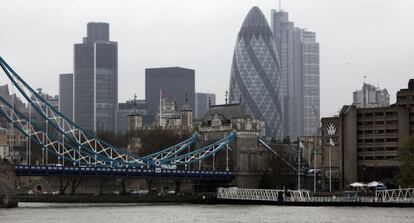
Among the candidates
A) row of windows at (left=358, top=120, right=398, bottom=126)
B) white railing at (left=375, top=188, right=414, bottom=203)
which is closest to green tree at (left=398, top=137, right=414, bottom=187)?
white railing at (left=375, top=188, right=414, bottom=203)

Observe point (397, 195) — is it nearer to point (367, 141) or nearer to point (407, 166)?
point (407, 166)

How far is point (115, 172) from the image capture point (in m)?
156

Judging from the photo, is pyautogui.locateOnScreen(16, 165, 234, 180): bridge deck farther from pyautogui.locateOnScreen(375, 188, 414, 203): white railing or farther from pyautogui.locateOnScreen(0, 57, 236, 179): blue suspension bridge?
pyautogui.locateOnScreen(375, 188, 414, 203): white railing

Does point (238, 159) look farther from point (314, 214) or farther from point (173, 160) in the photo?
point (314, 214)

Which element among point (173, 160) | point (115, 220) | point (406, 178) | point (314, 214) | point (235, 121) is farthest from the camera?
point (235, 121)

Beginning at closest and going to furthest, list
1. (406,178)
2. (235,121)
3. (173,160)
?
(406,178) < (173,160) < (235,121)

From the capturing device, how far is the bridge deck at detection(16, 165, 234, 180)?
146000mm

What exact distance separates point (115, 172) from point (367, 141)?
157ft

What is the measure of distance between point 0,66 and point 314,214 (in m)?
46.4

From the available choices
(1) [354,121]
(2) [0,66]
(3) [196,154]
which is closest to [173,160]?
(3) [196,154]

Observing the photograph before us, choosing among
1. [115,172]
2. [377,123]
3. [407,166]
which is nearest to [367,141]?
[377,123]

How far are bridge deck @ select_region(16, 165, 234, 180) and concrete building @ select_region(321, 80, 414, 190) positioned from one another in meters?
17.8

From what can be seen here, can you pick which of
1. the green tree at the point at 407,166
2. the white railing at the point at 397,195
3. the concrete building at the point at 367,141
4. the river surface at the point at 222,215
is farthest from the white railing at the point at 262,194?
the concrete building at the point at 367,141

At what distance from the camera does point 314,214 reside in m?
115
